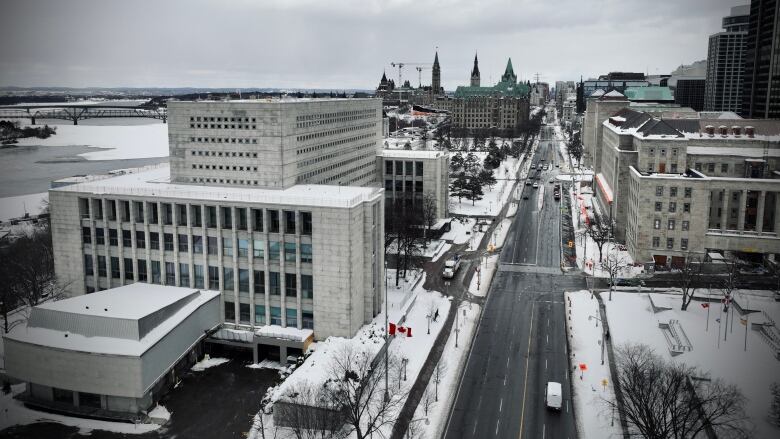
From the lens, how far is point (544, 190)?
182m

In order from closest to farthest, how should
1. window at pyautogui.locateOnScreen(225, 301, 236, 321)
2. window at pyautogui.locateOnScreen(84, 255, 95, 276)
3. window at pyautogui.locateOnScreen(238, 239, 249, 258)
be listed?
window at pyautogui.locateOnScreen(238, 239, 249, 258), window at pyautogui.locateOnScreen(225, 301, 236, 321), window at pyautogui.locateOnScreen(84, 255, 95, 276)

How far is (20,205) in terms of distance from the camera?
132750mm

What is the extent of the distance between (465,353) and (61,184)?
62075 millimetres

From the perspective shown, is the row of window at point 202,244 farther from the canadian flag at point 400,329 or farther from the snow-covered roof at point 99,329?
the canadian flag at point 400,329

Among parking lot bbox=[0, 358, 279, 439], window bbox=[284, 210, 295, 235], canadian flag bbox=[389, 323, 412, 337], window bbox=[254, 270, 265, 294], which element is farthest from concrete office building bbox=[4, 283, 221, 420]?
canadian flag bbox=[389, 323, 412, 337]

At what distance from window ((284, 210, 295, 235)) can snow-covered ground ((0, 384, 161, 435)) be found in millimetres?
24724

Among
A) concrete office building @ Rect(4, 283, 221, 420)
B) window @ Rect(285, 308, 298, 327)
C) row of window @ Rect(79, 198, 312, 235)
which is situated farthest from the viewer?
window @ Rect(285, 308, 298, 327)

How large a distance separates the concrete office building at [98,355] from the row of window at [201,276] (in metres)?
10.2

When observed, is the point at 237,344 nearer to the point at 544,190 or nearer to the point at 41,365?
the point at 41,365

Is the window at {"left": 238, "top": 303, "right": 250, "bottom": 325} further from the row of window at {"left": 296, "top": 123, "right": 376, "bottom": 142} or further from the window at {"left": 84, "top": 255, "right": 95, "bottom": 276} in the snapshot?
the row of window at {"left": 296, "top": 123, "right": 376, "bottom": 142}

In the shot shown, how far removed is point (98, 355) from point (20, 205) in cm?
9638

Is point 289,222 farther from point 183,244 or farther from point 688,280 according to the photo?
point 688,280

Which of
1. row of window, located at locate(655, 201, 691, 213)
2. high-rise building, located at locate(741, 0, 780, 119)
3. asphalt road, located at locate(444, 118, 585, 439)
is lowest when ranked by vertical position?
asphalt road, located at locate(444, 118, 585, 439)

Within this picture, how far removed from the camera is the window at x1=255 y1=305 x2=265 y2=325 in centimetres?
7344
